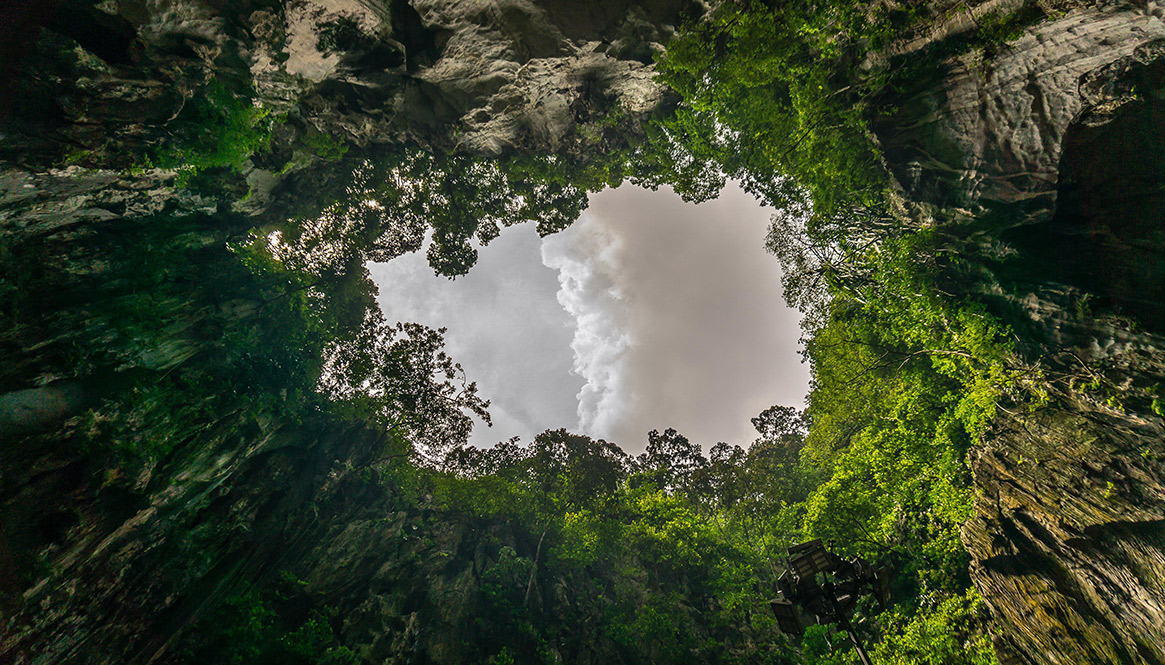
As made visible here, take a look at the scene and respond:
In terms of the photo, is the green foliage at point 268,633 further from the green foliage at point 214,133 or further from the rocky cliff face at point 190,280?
the green foliage at point 214,133

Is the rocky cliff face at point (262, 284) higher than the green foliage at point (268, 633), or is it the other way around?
the rocky cliff face at point (262, 284)

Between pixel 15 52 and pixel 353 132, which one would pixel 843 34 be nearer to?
pixel 353 132

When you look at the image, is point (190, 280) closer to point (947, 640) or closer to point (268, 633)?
point (268, 633)

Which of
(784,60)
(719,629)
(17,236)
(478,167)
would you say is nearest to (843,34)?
(784,60)

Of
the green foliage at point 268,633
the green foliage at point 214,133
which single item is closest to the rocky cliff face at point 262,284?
the green foliage at point 214,133

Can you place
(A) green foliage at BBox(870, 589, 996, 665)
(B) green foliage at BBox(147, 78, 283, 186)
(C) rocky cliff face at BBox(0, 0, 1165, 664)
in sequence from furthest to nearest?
(B) green foliage at BBox(147, 78, 283, 186), (A) green foliage at BBox(870, 589, 996, 665), (C) rocky cliff face at BBox(0, 0, 1165, 664)

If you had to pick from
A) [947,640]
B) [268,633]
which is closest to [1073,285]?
[947,640]

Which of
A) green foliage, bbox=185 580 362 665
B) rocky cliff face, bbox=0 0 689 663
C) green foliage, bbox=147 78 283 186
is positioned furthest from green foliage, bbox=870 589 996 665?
green foliage, bbox=147 78 283 186

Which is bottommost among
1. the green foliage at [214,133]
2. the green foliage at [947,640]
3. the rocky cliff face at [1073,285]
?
the green foliage at [947,640]

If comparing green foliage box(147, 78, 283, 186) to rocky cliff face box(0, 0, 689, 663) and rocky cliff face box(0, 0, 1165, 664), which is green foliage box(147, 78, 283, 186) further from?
rocky cliff face box(0, 0, 1165, 664)
